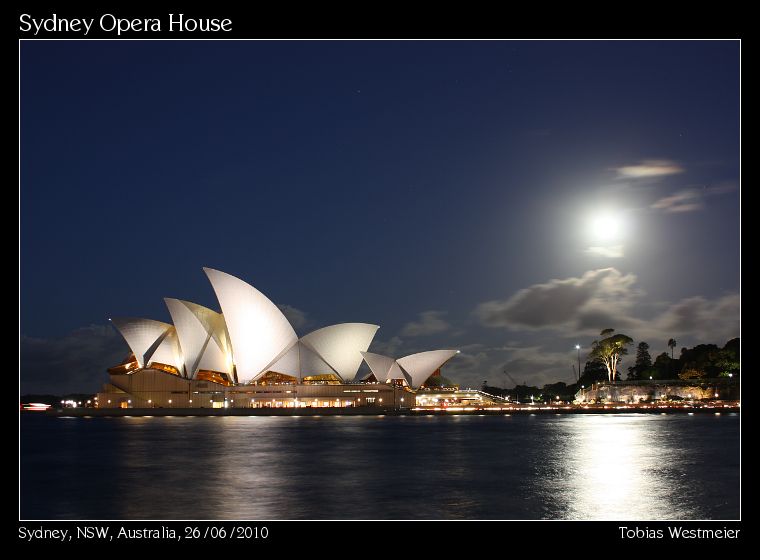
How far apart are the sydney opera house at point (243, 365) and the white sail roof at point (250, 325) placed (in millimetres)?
111

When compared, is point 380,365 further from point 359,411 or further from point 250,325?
point 250,325

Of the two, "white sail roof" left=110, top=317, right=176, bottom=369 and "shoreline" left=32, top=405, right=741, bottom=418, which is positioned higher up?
"white sail roof" left=110, top=317, right=176, bottom=369

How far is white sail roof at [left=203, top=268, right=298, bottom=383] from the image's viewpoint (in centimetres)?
7825

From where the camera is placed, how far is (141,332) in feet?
291

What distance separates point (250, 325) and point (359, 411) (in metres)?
19.3

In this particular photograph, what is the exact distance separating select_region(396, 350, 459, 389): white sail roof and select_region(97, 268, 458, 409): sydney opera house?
9.52 feet

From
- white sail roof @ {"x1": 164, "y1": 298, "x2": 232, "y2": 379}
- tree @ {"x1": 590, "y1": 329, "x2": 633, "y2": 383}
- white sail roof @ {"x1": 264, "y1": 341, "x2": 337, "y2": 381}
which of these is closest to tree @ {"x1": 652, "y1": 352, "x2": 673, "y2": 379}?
tree @ {"x1": 590, "y1": 329, "x2": 633, "y2": 383}

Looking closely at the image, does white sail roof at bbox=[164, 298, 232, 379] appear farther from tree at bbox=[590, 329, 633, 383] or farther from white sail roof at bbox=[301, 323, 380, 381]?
tree at bbox=[590, 329, 633, 383]

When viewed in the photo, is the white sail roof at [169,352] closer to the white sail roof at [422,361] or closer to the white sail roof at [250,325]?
the white sail roof at [250,325]

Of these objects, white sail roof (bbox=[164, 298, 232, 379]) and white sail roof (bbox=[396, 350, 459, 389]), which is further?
white sail roof (bbox=[396, 350, 459, 389])

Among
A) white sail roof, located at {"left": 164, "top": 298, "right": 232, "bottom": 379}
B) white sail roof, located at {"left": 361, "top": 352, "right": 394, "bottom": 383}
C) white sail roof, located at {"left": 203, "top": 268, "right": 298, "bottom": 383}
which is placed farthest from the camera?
white sail roof, located at {"left": 361, "top": 352, "right": 394, "bottom": 383}

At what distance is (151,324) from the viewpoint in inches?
3494
